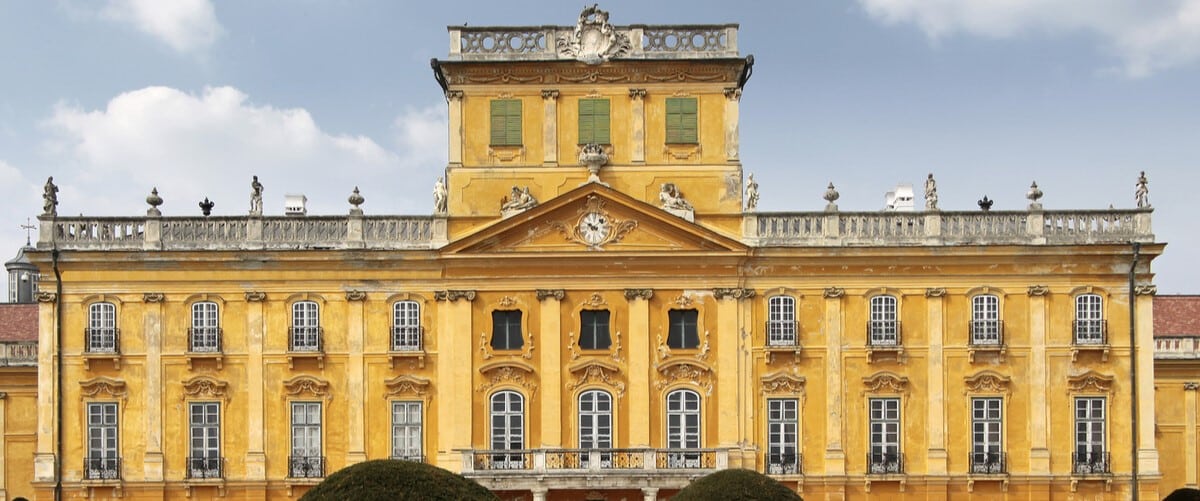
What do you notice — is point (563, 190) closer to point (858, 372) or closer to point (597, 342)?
point (597, 342)

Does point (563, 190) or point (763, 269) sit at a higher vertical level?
point (563, 190)

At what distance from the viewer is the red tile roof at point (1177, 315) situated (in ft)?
156

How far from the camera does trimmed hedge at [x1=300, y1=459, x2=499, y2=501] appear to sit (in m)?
22.9

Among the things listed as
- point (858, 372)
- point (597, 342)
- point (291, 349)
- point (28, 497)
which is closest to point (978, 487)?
point (858, 372)

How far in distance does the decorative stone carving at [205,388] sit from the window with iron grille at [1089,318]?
85.3ft

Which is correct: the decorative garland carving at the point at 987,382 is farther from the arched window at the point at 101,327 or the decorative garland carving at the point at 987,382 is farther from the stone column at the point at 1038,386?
the arched window at the point at 101,327

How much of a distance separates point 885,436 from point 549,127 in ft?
46.1

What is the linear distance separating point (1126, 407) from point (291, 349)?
25426 millimetres

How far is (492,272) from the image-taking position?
39000mm

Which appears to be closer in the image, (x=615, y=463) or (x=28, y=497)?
(x=615, y=463)

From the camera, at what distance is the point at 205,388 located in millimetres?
38844

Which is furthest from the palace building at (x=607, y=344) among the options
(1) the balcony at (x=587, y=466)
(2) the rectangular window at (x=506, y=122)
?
(2) the rectangular window at (x=506, y=122)

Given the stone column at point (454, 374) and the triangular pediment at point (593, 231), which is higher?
the triangular pediment at point (593, 231)

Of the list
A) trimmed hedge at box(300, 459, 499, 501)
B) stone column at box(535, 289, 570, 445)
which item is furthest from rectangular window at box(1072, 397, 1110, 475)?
trimmed hedge at box(300, 459, 499, 501)
